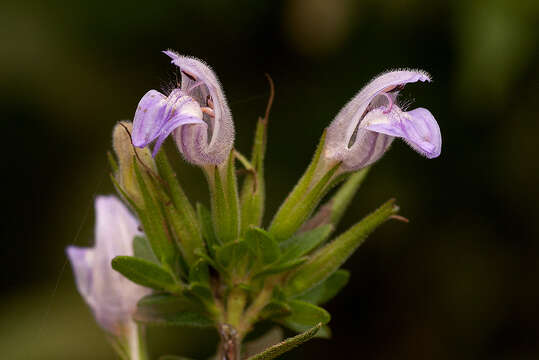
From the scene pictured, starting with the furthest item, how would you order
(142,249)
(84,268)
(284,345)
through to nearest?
(84,268) < (142,249) < (284,345)

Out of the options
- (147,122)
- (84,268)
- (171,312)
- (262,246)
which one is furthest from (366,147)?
(84,268)

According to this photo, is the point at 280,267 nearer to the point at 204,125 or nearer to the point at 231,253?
the point at 231,253

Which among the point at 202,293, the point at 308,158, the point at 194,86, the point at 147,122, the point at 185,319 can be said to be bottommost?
the point at 185,319

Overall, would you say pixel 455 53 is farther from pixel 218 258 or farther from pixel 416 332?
pixel 218 258

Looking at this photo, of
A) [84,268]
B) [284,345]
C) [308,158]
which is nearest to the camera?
[284,345]

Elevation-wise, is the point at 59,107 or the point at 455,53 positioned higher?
the point at 455,53

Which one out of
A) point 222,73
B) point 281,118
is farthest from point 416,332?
point 222,73
